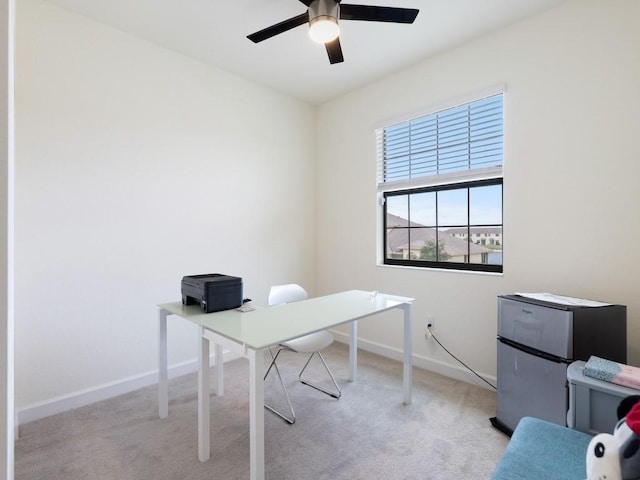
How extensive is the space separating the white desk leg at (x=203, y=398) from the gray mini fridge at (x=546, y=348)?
1.76 metres

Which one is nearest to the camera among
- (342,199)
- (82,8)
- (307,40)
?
(82,8)

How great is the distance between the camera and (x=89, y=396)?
2.27 meters

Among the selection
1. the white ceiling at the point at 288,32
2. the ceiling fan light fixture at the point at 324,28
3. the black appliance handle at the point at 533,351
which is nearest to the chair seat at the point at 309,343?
the black appliance handle at the point at 533,351

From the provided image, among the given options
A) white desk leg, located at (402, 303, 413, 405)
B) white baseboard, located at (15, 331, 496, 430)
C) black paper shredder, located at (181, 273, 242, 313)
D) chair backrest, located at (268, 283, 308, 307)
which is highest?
black paper shredder, located at (181, 273, 242, 313)

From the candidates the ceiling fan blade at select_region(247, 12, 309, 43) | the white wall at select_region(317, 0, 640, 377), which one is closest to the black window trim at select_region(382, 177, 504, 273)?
the white wall at select_region(317, 0, 640, 377)

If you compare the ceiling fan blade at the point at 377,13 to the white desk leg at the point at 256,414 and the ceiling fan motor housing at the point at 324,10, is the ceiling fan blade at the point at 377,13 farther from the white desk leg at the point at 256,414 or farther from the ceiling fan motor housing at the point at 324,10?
the white desk leg at the point at 256,414

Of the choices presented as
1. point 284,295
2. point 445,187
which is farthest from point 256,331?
point 445,187

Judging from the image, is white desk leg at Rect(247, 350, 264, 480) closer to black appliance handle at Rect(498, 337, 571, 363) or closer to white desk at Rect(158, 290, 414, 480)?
white desk at Rect(158, 290, 414, 480)

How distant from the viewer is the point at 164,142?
264cm

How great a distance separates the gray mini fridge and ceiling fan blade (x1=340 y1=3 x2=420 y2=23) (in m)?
1.79

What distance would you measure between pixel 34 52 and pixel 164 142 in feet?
2.97

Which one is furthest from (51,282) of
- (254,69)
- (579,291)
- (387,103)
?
(579,291)

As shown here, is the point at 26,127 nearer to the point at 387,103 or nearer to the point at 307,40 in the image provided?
the point at 307,40

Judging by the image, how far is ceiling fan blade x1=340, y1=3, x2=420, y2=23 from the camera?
1.76m
